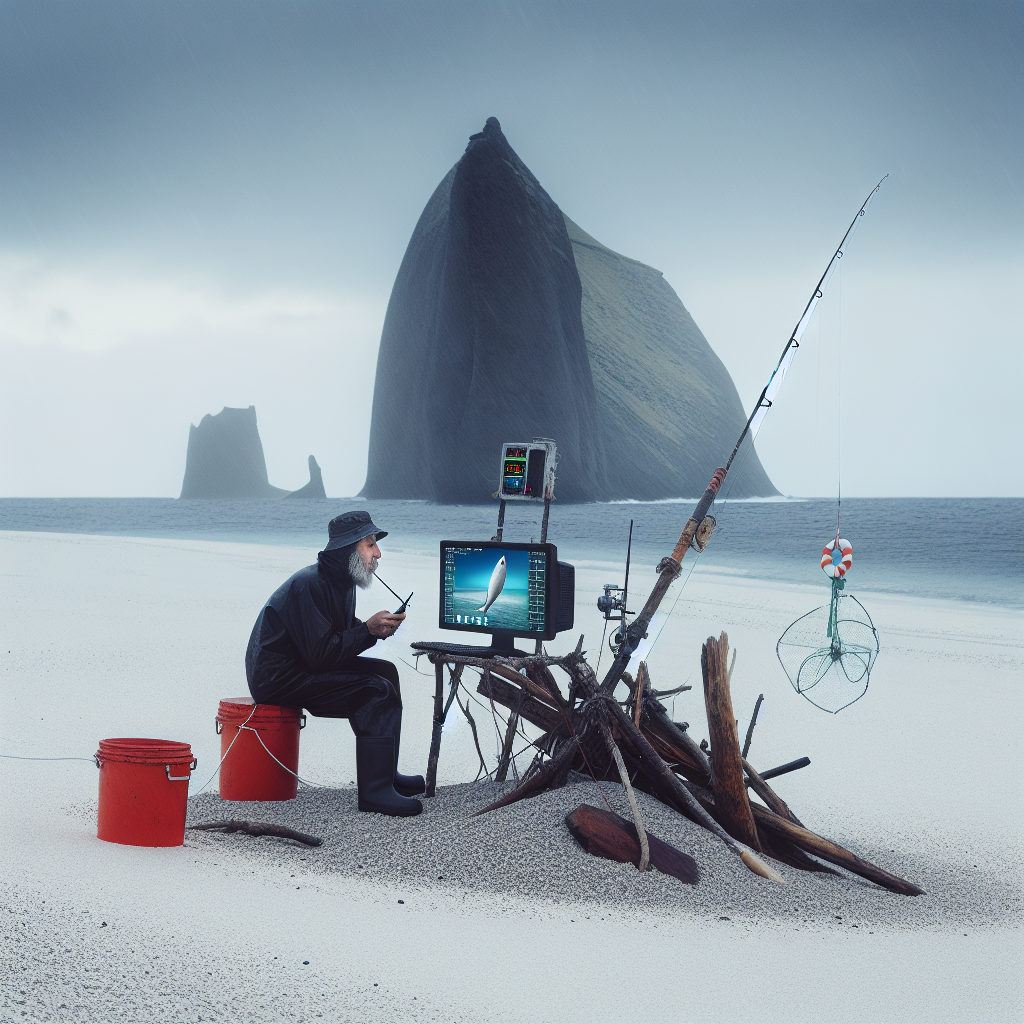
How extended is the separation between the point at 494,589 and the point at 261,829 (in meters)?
1.47

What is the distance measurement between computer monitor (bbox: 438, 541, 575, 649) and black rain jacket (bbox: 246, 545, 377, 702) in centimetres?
46

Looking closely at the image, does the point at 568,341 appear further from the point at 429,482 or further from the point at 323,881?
the point at 323,881

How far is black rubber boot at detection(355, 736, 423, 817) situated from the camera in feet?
16.8

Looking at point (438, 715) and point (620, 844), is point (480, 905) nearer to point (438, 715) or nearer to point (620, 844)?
point (620, 844)

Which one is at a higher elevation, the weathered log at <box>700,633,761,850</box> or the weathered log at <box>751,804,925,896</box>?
the weathered log at <box>700,633,761,850</box>

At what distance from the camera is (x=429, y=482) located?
7381 centimetres

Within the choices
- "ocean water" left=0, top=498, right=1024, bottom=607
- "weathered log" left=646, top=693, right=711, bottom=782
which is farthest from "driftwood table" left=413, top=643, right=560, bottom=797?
"ocean water" left=0, top=498, right=1024, bottom=607

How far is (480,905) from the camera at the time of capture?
4.07 meters

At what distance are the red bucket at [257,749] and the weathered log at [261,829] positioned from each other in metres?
0.57

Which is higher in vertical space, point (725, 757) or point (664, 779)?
point (725, 757)

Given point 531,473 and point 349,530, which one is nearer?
point 349,530

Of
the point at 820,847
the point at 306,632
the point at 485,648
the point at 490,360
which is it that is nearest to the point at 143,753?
the point at 306,632

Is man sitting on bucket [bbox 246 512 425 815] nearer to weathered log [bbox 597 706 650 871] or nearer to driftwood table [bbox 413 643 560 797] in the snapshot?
driftwood table [bbox 413 643 560 797]

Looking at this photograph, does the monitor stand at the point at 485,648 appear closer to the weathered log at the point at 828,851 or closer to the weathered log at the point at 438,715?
the weathered log at the point at 438,715
